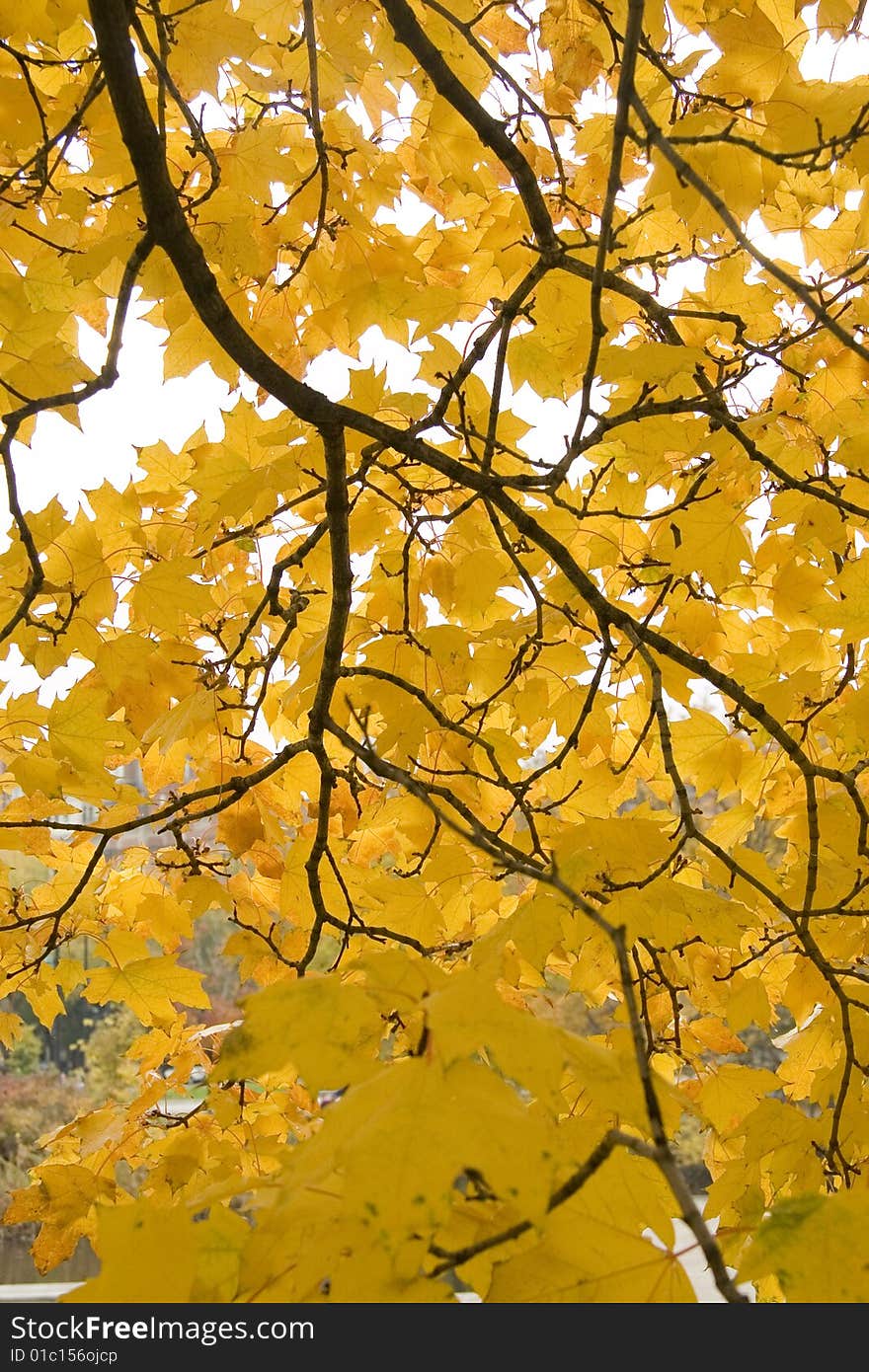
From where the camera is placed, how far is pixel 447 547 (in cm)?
168

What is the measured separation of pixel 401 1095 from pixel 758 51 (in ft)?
4.50

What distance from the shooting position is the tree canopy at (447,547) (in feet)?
3.83

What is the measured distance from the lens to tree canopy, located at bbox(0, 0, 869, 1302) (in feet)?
3.83

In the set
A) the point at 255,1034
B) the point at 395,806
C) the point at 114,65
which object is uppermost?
the point at 114,65

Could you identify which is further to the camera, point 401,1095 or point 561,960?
point 561,960

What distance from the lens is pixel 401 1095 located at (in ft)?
1.53

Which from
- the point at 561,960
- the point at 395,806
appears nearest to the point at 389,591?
the point at 395,806
